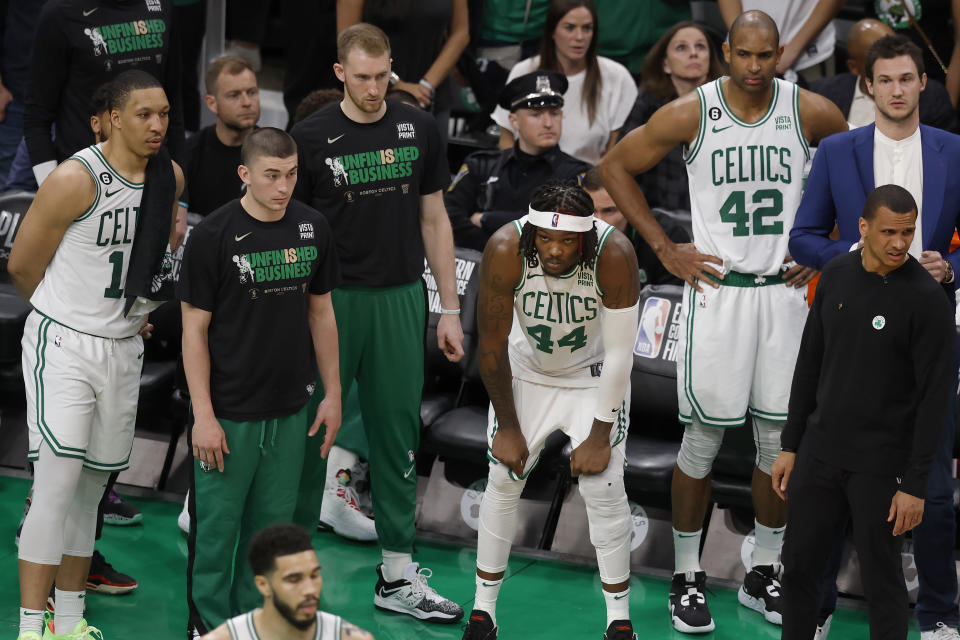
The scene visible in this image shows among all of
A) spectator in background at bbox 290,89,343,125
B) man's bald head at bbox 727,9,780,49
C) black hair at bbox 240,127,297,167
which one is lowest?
black hair at bbox 240,127,297,167

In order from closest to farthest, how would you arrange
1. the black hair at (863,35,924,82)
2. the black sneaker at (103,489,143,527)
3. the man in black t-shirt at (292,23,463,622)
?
the black hair at (863,35,924,82) → the man in black t-shirt at (292,23,463,622) → the black sneaker at (103,489,143,527)

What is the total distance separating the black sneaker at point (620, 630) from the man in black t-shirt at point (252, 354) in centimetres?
122

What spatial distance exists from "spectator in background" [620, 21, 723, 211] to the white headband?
7.91ft

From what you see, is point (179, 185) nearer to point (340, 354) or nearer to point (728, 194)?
point (340, 354)

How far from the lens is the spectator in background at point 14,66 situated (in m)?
7.72

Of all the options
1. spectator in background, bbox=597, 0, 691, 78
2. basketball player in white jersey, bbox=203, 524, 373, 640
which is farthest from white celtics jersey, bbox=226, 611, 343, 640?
spectator in background, bbox=597, 0, 691, 78

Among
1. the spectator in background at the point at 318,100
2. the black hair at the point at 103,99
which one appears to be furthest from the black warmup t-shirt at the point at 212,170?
the black hair at the point at 103,99

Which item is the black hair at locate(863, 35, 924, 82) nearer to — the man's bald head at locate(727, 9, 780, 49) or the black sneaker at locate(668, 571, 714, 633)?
the man's bald head at locate(727, 9, 780, 49)

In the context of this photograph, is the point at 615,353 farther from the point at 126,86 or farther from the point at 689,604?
the point at 126,86

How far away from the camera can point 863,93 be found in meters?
6.55

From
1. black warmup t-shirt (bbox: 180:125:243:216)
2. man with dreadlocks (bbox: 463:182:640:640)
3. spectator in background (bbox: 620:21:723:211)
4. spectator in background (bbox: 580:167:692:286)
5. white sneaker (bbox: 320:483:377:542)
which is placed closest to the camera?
man with dreadlocks (bbox: 463:182:640:640)

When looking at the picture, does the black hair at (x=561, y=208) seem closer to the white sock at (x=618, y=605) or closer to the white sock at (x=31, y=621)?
the white sock at (x=618, y=605)

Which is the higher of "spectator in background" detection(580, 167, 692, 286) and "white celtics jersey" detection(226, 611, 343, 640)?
"spectator in background" detection(580, 167, 692, 286)

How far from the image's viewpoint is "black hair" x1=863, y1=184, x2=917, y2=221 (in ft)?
13.3
